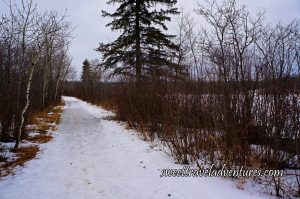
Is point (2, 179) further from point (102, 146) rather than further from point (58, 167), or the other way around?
point (102, 146)

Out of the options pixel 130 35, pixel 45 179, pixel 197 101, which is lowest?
pixel 45 179

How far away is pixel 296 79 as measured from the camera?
512 cm

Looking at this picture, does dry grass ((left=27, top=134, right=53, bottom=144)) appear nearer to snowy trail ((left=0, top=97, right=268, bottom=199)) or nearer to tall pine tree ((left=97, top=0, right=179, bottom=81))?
snowy trail ((left=0, top=97, right=268, bottom=199))

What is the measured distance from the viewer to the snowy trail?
5.01m

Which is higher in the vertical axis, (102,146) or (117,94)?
(117,94)

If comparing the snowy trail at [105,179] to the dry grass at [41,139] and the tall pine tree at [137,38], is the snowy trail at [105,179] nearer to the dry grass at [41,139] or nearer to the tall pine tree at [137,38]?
the dry grass at [41,139]

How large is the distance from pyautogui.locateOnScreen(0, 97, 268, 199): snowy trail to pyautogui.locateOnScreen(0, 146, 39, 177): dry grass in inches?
8.7

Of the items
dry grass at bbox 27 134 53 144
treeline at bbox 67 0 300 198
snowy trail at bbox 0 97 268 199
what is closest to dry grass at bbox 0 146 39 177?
snowy trail at bbox 0 97 268 199

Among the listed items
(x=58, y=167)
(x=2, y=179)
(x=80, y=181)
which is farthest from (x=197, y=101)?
(x=2, y=179)

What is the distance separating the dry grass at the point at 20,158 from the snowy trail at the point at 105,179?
8.7 inches

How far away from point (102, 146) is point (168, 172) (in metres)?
3.60

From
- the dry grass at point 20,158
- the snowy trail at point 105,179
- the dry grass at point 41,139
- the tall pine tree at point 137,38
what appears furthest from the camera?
the tall pine tree at point 137,38

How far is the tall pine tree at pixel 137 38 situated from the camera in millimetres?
16344

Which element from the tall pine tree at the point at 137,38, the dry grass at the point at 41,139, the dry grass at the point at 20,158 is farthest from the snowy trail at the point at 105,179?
the tall pine tree at the point at 137,38
